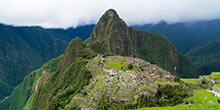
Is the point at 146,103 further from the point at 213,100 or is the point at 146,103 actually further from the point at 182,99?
the point at 213,100

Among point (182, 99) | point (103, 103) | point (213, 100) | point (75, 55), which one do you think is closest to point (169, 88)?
point (182, 99)

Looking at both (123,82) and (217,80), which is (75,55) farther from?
(217,80)

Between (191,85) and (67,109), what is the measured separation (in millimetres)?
39963

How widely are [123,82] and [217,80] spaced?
2642 cm

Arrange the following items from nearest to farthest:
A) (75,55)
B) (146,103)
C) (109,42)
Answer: (146,103)
(75,55)
(109,42)

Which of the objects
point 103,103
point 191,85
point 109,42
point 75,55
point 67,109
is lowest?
point 67,109

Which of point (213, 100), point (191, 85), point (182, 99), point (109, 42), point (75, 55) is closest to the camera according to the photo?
point (213, 100)

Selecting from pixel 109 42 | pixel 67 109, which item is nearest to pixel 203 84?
pixel 67 109

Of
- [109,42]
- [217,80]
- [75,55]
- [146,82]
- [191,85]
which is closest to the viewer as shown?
[217,80]

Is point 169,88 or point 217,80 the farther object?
point 217,80

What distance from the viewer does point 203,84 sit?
136 feet

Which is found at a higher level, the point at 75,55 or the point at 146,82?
the point at 75,55

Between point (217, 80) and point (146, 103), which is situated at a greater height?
point (217, 80)

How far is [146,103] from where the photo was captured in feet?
112
